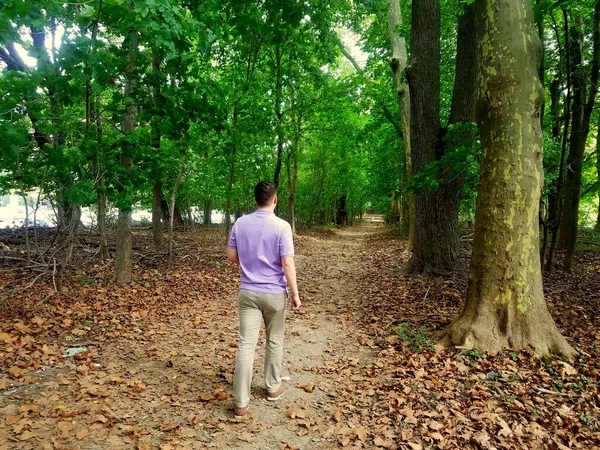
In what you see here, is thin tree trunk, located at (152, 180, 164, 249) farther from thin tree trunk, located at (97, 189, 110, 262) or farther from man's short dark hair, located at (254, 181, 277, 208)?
man's short dark hair, located at (254, 181, 277, 208)

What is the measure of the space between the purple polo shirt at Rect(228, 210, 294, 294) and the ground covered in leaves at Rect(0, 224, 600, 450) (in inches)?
51.2

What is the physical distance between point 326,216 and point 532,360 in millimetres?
28754

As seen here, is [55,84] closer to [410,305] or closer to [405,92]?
[410,305]

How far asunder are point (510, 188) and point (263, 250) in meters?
3.02

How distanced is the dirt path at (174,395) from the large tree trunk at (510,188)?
1.79 m

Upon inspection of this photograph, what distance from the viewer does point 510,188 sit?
4.39 meters

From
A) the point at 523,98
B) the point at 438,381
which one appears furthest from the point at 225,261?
the point at 523,98

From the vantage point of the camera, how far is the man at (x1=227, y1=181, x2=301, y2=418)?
3.56 m

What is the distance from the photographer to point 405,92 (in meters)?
12.5

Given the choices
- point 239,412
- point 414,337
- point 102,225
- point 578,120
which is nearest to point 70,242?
point 102,225

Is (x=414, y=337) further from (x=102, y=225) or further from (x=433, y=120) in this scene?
(x=102, y=225)

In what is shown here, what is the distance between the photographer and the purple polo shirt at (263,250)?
3.57 m

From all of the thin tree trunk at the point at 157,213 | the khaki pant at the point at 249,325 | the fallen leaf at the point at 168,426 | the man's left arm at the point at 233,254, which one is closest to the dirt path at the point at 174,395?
the fallen leaf at the point at 168,426

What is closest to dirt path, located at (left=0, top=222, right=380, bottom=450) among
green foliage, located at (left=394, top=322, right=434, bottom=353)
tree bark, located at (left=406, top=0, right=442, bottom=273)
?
green foliage, located at (left=394, top=322, right=434, bottom=353)
